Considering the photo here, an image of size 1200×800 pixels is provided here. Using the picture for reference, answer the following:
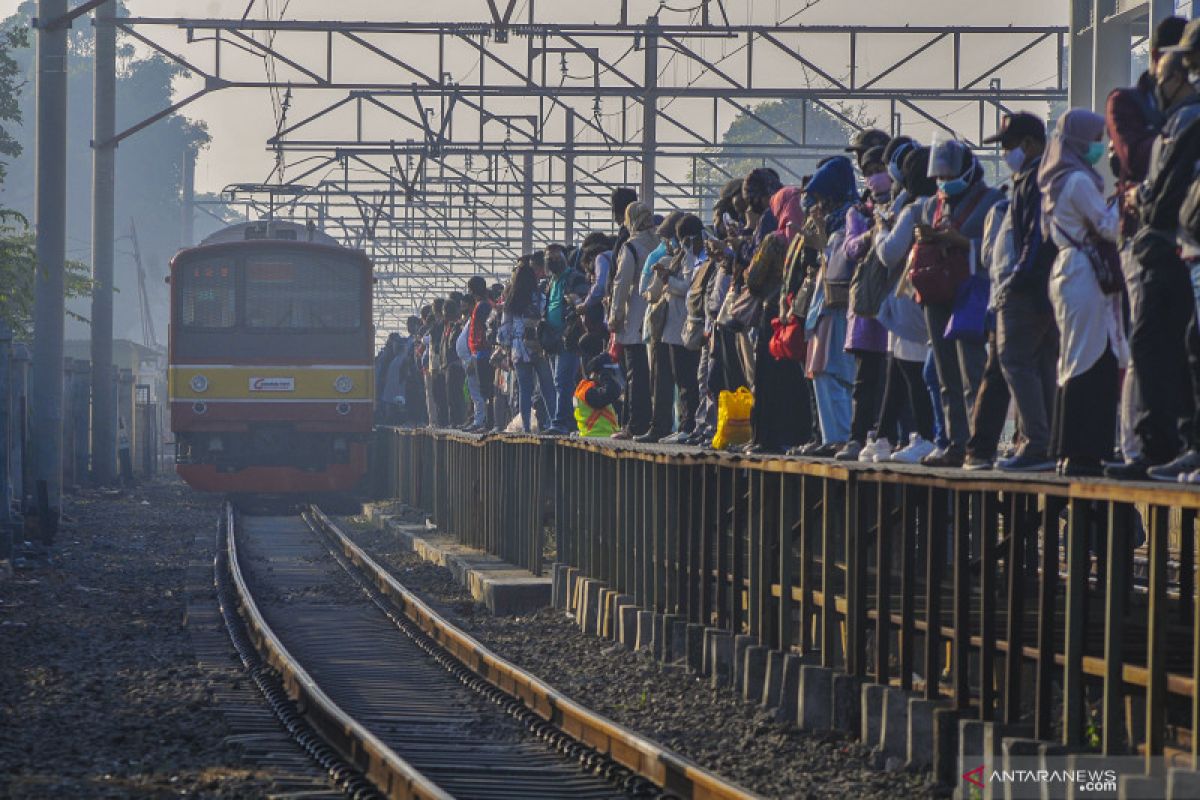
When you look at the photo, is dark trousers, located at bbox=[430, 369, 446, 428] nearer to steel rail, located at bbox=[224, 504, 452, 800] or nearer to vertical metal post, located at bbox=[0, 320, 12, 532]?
vertical metal post, located at bbox=[0, 320, 12, 532]

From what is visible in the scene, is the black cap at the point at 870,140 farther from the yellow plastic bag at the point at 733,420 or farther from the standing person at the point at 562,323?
the standing person at the point at 562,323

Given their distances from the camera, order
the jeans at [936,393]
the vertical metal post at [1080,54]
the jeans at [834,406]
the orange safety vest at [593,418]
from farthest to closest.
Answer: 1. the vertical metal post at [1080,54]
2. the orange safety vest at [593,418]
3. the jeans at [834,406]
4. the jeans at [936,393]

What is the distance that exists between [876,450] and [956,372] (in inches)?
29.9

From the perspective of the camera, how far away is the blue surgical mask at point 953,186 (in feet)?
29.5

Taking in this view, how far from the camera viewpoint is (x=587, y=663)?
12008 mm

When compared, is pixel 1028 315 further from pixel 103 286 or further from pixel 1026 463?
pixel 103 286

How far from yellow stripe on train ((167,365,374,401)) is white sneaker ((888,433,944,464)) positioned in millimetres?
17093

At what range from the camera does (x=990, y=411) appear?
8.43 meters

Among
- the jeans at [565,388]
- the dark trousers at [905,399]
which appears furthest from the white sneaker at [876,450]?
the jeans at [565,388]

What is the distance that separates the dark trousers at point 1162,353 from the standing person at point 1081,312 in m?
0.39

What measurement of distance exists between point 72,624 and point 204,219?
145614 millimetres

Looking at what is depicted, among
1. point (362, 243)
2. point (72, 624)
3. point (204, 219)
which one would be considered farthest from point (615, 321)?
point (204, 219)

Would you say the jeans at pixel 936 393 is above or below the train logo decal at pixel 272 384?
below

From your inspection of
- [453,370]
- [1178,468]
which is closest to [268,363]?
[453,370]
